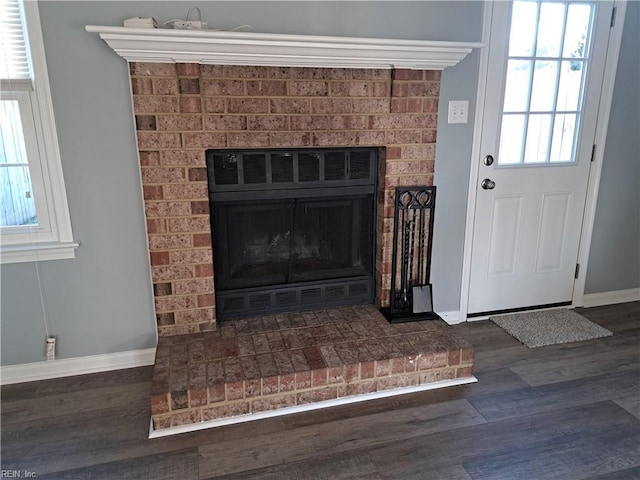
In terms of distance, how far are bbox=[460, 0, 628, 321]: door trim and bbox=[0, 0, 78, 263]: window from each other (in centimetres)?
217

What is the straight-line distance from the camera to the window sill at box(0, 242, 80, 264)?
6.93ft

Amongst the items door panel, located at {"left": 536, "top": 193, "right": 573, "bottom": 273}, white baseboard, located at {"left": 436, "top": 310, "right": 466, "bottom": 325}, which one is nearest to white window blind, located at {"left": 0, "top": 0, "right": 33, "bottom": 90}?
white baseboard, located at {"left": 436, "top": 310, "right": 466, "bottom": 325}

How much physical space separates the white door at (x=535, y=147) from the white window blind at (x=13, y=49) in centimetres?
232

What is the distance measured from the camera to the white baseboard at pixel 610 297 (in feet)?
10.4

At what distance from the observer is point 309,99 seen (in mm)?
2264

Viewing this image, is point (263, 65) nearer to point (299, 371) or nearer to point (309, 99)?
point (309, 99)

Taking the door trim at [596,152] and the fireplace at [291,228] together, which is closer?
the fireplace at [291,228]

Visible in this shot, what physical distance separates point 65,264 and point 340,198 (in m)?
1.44

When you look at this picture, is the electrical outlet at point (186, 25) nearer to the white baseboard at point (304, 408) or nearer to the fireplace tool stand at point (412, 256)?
the fireplace tool stand at point (412, 256)

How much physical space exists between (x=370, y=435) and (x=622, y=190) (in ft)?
7.94

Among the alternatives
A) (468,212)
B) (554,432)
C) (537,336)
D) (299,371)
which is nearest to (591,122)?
(468,212)

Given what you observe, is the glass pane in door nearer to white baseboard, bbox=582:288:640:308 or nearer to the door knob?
the door knob

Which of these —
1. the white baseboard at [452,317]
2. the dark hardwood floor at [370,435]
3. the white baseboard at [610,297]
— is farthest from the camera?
the white baseboard at [610,297]

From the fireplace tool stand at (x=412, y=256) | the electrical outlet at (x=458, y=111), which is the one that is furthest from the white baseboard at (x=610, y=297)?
the electrical outlet at (x=458, y=111)
